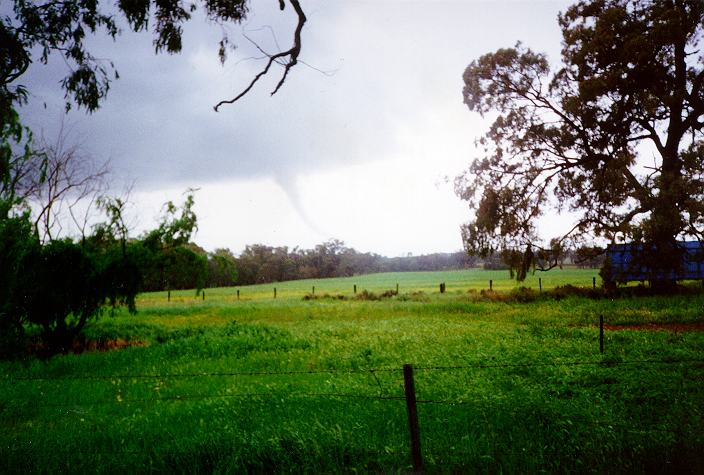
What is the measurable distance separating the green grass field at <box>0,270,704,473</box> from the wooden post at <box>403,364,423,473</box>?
0.31 meters

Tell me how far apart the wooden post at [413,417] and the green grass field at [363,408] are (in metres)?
0.31

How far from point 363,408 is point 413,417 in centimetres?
248

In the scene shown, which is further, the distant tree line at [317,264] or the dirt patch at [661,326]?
the distant tree line at [317,264]

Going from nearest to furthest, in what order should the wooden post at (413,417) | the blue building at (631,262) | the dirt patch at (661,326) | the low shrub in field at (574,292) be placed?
the wooden post at (413,417) → the dirt patch at (661,326) → the blue building at (631,262) → the low shrub in field at (574,292)

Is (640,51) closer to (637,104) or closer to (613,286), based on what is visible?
(637,104)

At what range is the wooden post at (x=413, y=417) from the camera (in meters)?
4.78

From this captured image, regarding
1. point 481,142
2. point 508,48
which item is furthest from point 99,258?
point 508,48

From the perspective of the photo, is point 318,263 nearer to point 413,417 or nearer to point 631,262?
point 631,262

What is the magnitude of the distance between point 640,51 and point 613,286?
13204 mm

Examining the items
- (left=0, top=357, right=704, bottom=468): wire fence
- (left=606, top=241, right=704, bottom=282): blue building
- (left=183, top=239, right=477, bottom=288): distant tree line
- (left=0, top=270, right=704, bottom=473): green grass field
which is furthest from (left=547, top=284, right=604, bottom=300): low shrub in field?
(left=183, top=239, right=477, bottom=288): distant tree line

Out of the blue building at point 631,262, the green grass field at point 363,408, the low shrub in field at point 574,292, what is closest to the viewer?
the green grass field at point 363,408

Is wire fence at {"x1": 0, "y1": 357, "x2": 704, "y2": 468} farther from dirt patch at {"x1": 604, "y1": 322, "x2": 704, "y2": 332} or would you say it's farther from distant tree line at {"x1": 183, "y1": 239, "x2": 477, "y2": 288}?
distant tree line at {"x1": 183, "y1": 239, "x2": 477, "y2": 288}

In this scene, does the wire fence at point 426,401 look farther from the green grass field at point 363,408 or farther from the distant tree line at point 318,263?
the distant tree line at point 318,263

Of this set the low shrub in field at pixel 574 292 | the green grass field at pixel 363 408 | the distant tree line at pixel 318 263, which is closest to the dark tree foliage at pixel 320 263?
the distant tree line at pixel 318 263
